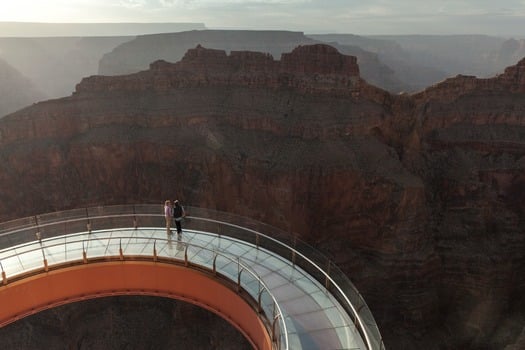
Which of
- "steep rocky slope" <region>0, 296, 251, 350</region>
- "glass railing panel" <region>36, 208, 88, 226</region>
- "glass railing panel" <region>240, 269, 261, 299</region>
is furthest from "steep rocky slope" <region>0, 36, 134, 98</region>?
"glass railing panel" <region>240, 269, 261, 299</region>

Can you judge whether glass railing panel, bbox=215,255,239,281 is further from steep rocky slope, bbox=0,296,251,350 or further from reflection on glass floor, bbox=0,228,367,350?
steep rocky slope, bbox=0,296,251,350

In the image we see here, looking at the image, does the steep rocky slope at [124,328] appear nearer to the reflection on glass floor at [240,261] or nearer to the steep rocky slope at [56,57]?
the reflection on glass floor at [240,261]

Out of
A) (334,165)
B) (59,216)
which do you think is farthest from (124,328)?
(334,165)

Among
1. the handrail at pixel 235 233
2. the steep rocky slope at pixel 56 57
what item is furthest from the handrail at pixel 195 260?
the steep rocky slope at pixel 56 57

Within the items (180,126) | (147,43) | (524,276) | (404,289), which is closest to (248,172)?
(180,126)

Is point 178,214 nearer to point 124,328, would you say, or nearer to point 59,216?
point 59,216

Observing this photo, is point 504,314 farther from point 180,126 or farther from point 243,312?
point 180,126

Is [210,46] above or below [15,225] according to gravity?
below
